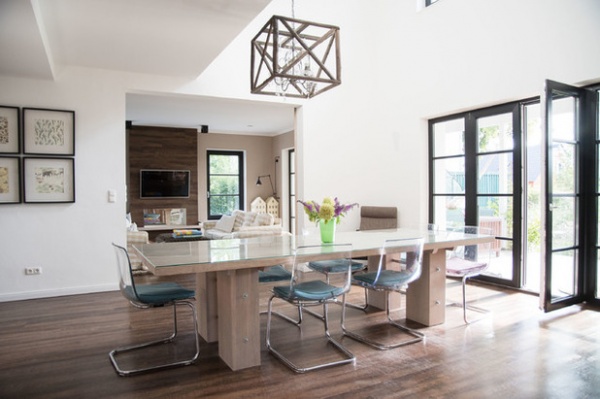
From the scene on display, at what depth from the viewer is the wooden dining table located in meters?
2.53

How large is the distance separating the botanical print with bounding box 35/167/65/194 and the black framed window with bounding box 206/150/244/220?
5491 millimetres

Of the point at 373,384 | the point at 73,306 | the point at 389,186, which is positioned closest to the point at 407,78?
the point at 389,186

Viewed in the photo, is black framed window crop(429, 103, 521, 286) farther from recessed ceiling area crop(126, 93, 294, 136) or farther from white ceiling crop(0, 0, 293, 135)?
white ceiling crop(0, 0, 293, 135)

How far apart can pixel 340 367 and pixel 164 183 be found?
742 cm

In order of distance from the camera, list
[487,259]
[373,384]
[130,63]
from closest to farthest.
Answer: [373,384], [487,259], [130,63]

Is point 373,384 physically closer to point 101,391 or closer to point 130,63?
point 101,391

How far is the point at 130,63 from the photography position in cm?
445

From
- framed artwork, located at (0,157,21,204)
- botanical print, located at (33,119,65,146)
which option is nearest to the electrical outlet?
framed artwork, located at (0,157,21,204)

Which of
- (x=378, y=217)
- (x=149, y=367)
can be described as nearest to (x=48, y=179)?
(x=149, y=367)

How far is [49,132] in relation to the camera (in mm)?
4480

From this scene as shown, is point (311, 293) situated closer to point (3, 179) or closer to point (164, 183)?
point (3, 179)

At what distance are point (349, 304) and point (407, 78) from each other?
3.28m

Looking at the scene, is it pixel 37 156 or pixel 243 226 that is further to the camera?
pixel 243 226

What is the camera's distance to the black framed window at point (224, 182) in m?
10.1
